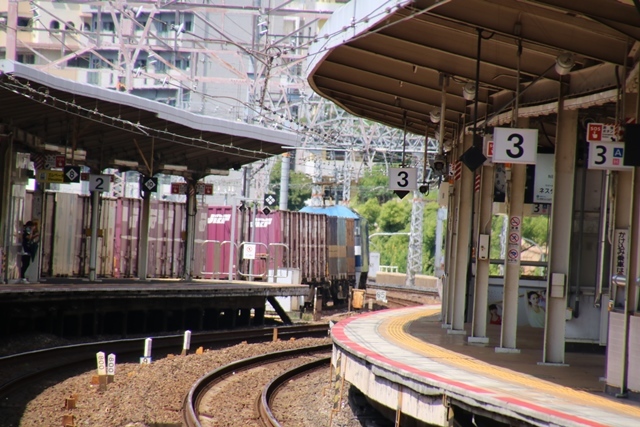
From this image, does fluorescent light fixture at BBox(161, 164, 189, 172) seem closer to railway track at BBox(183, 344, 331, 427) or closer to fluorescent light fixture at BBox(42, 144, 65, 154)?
fluorescent light fixture at BBox(42, 144, 65, 154)

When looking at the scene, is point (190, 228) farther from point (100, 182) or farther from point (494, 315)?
point (494, 315)

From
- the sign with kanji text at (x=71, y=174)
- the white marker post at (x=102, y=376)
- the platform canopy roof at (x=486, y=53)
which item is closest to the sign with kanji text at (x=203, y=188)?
the sign with kanji text at (x=71, y=174)

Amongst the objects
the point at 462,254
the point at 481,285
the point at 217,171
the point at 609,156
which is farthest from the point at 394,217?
the point at 609,156

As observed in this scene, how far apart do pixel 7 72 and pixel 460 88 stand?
7.60 metres

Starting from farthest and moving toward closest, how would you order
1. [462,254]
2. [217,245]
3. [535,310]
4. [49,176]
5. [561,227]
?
[217,245], [49,176], [535,310], [462,254], [561,227]

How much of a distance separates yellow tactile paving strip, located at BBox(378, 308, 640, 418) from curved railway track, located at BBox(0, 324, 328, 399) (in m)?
5.30

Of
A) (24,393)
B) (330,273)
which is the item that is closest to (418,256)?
(330,273)

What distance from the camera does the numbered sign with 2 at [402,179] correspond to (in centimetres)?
1689

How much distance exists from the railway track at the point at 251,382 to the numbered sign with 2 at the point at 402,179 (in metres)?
3.84

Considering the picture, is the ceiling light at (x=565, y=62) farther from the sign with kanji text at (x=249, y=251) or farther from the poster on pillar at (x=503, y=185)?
the sign with kanji text at (x=249, y=251)

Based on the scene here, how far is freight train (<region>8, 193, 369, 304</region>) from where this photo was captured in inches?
979

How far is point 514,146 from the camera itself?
11.7m

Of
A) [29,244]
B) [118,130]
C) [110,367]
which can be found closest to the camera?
[110,367]

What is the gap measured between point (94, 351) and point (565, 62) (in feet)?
37.1
